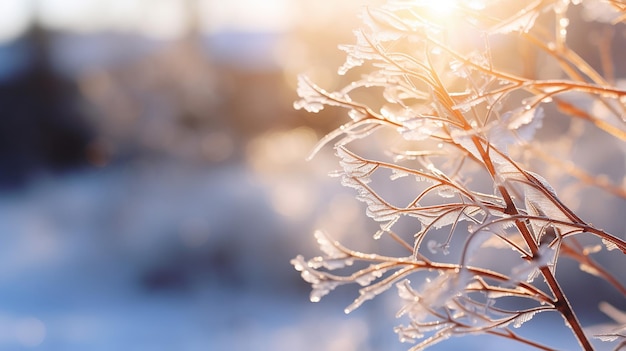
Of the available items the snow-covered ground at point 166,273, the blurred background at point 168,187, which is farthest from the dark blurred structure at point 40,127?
the snow-covered ground at point 166,273

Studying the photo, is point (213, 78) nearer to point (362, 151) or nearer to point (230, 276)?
point (230, 276)

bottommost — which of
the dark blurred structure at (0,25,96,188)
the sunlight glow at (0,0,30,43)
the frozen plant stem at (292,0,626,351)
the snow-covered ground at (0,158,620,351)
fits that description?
the frozen plant stem at (292,0,626,351)

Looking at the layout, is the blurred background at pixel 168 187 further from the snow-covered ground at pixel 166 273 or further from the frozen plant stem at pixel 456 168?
the frozen plant stem at pixel 456 168

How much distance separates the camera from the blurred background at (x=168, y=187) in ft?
16.8

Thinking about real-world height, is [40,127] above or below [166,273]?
above

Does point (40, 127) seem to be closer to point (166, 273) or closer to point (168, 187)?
point (168, 187)

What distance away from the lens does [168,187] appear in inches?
251

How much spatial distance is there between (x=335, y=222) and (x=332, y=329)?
746 millimetres

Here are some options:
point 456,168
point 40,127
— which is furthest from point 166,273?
point 456,168

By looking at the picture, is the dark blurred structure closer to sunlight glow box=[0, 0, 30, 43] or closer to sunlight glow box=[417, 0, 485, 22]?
sunlight glow box=[0, 0, 30, 43]

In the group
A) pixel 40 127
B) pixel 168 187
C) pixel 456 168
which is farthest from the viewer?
pixel 40 127

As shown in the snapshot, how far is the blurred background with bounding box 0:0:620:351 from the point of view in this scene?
202 inches

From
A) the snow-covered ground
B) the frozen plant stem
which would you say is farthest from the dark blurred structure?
the frozen plant stem

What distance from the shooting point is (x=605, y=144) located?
450 cm
